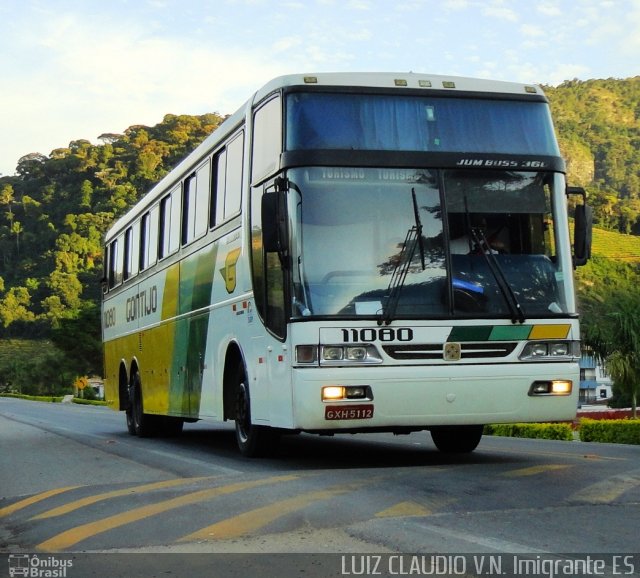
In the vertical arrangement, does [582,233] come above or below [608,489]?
above

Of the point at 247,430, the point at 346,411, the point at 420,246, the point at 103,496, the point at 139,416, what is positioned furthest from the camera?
the point at 139,416

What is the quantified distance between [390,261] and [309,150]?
1297 millimetres

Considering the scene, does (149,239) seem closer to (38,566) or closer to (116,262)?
(116,262)

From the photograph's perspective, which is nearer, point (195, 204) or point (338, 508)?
point (338, 508)

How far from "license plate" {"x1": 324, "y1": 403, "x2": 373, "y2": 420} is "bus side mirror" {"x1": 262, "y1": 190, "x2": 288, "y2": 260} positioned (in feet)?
4.77

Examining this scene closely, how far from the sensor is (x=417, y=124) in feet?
36.8

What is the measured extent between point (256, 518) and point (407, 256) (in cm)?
368

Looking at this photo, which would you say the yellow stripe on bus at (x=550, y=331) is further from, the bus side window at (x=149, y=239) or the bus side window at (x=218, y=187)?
the bus side window at (x=149, y=239)

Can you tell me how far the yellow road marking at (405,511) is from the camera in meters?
7.62

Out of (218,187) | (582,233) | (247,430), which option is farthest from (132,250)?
(582,233)

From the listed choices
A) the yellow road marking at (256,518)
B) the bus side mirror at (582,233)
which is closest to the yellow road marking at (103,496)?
the yellow road marking at (256,518)

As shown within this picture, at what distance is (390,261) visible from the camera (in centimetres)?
1059

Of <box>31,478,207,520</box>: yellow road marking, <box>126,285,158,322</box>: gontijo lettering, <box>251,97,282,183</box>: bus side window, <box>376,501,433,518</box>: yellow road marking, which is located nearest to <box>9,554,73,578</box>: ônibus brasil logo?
<box>31,478,207,520</box>: yellow road marking

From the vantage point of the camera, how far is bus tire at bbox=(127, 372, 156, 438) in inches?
762
